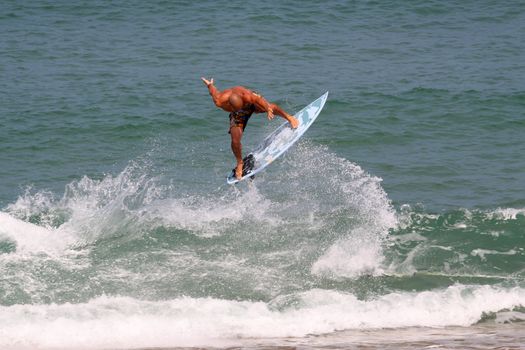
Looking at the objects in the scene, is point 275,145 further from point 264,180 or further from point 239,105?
point 264,180

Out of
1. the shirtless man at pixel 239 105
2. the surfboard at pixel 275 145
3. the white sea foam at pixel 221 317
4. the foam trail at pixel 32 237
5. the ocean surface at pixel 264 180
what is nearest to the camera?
the white sea foam at pixel 221 317

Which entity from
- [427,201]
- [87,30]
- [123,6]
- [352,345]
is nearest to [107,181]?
[427,201]

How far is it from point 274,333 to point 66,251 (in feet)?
14.3

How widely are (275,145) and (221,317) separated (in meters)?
3.43

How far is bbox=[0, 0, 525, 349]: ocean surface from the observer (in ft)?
43.8

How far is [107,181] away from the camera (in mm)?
18344

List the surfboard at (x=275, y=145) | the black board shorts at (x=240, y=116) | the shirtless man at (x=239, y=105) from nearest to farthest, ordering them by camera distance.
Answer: the shirtless man at (x=239, y=105)
the black board shorts at (x=240, y=116)
the surfboard at (x=275, y=145)

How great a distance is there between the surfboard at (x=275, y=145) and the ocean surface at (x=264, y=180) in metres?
1.30

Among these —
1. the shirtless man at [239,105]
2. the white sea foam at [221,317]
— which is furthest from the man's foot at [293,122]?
the white sea foam at [221,317]

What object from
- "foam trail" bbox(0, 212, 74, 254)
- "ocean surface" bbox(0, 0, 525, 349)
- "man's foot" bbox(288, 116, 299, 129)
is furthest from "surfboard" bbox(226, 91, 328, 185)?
"foam trail" bbox(0, 212, 74, 254)

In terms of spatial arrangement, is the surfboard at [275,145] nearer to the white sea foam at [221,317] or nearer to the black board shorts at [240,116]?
the black board shorts at [240,116]

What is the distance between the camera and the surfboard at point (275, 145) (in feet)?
49.4

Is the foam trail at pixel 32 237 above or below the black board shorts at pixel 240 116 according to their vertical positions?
below

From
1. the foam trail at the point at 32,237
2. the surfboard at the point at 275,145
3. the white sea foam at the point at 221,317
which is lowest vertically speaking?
the white sea foam at the point at 221,317
